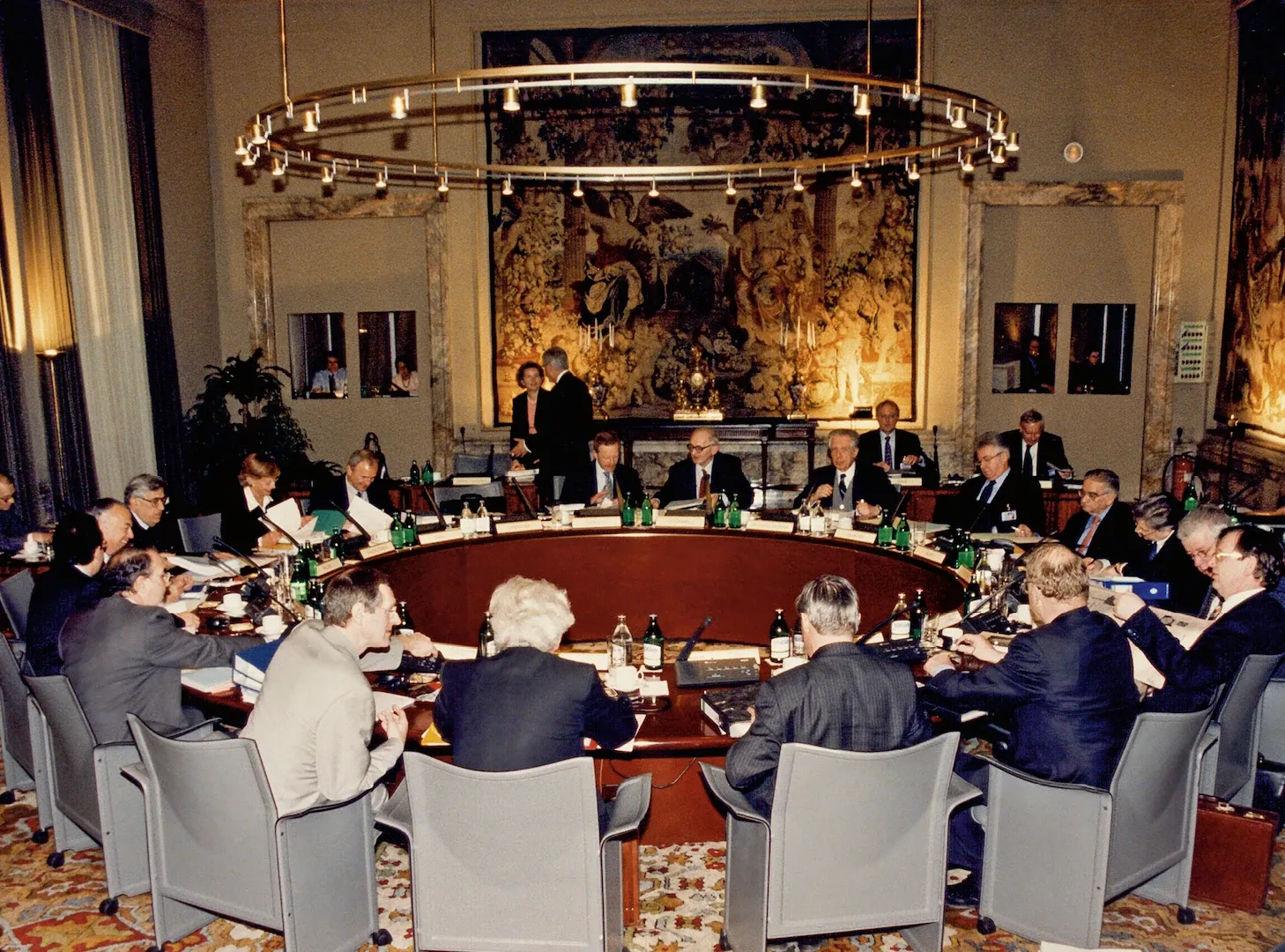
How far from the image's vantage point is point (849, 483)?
692 cm

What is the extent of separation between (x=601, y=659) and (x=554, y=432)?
3.93 meters

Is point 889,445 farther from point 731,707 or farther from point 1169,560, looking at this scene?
point 731,707

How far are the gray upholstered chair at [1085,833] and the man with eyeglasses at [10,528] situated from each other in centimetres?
529

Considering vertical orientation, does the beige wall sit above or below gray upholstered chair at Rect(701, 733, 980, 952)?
above

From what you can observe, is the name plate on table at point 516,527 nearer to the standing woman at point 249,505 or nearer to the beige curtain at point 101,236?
the standing woman at point 249,505

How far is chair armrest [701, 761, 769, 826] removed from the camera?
9.64ft

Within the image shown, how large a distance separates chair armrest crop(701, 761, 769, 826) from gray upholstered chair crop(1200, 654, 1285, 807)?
5.62 ft

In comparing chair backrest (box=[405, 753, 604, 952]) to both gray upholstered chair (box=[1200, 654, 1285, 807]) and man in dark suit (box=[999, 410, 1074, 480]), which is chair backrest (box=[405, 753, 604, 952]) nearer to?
gray upholstered chair (box=[1200, 654, 1285, 807])

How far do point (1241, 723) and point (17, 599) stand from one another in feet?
17.0

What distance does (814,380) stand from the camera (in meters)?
10.4

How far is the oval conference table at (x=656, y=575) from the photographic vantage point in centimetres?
569

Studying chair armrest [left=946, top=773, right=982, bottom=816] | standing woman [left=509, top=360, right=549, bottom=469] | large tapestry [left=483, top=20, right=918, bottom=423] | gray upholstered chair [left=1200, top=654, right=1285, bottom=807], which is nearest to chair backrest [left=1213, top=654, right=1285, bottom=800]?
gray upholstered chair [left=1200, top=654, right=1285, bottom=807]

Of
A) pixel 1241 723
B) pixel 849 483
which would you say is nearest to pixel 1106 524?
pixel 849 483

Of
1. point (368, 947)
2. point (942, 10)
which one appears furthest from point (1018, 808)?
point (942, 10)
